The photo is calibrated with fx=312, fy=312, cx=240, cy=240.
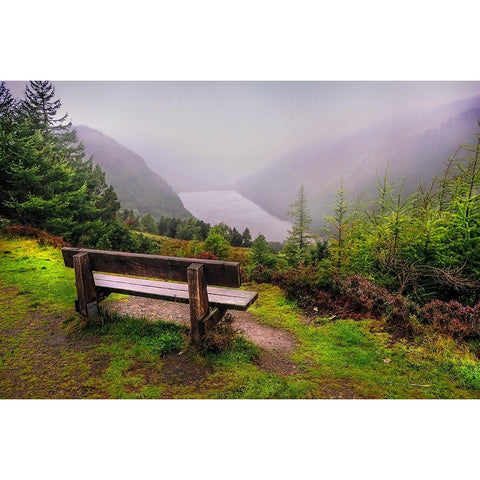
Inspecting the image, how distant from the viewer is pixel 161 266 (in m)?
3.90

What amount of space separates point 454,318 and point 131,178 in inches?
784

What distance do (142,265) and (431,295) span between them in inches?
208

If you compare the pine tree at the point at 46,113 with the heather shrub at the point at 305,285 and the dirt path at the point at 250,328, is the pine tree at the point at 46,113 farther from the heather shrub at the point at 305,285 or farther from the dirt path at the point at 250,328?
the heather shrub at the point at 305,285

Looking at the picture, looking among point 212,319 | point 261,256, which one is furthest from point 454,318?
point 261,256

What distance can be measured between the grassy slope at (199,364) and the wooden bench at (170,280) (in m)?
0.44

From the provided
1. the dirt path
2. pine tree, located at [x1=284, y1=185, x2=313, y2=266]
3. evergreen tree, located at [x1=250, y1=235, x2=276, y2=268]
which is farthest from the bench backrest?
pine tree, located at [x1=284, y1=185, x2=313, y2=266]

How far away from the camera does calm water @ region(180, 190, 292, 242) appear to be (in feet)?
55.1

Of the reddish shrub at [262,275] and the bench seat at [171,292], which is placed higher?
the bench seat at [171,292]

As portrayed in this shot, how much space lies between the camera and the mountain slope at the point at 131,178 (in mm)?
17203

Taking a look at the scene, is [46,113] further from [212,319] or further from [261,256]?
[212,319]

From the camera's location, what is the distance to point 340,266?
7.55 metres

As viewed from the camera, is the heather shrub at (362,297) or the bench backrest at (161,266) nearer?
the bench backrest at (161,266)

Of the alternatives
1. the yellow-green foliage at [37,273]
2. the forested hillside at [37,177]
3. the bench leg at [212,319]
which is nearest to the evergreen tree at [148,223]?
the forested hillside at [37,177]

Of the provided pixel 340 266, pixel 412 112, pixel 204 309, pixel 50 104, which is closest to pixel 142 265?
pixel 204 309
